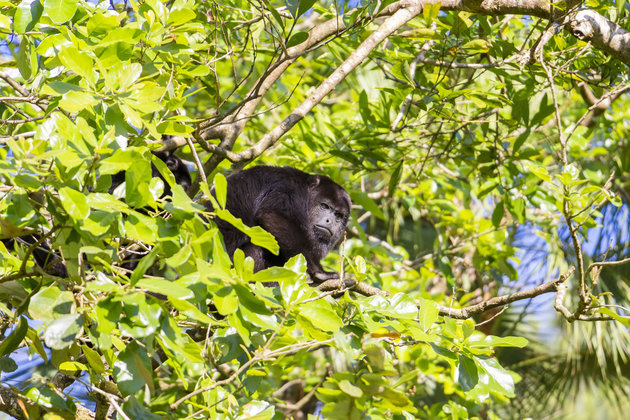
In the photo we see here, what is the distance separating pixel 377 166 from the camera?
3973 mm

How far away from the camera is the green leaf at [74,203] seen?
1462mm

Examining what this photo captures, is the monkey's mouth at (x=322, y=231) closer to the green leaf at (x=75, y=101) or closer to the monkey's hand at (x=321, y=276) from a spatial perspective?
the monkey's hand at (x=321, y=276)

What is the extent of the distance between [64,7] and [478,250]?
125 inches

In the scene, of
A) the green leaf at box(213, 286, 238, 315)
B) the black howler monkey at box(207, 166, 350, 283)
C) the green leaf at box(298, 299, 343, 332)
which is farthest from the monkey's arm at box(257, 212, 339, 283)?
the green leaf at box(213, 286, 238, 315)

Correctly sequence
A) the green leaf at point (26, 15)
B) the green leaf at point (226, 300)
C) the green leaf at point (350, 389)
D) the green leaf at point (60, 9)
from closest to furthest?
1. the green leaf at point (226, 300)
2. the green leaf at point (350, 389)
3. the green leaf at point (60, 9)
4. the green leaf at point (26, 15)

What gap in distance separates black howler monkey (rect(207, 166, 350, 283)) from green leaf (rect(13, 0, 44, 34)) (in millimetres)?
1531

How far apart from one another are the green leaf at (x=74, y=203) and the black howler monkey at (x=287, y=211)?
2103 mm

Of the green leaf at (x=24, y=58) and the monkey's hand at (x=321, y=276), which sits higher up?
the green leaf at (x=24, y=58)

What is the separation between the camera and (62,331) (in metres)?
1.38

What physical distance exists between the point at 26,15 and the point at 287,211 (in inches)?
78.5

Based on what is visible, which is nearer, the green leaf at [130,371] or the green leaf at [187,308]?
the green leaf at [187,308]

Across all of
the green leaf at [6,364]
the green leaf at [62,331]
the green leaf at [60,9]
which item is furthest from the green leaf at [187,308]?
the green leaf at [60,9]

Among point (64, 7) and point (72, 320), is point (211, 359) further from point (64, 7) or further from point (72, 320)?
point (64, 7)

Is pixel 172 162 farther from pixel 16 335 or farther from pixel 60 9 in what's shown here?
pixel 16 335
